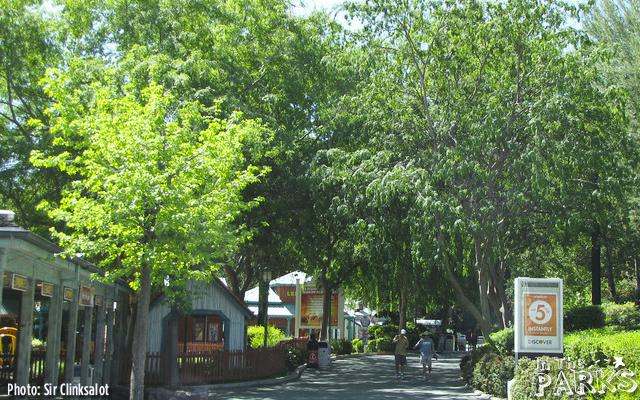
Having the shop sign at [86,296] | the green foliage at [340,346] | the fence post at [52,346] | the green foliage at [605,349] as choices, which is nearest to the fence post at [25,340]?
the fence post at [52,346]

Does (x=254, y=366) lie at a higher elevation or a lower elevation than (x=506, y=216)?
lower

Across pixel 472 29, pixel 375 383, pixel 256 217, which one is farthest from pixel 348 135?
pixel 375 383

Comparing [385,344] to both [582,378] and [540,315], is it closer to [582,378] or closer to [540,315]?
[540,315]

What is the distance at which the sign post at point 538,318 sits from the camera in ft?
52.5

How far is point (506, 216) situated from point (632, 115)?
21.1 feet

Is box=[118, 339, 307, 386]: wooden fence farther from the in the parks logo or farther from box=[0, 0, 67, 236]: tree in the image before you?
the in the parks logo

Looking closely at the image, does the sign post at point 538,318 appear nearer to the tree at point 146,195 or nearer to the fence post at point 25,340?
the tree at point 146,195

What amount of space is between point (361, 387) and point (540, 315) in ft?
25.7

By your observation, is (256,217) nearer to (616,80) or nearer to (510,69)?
(510,69)

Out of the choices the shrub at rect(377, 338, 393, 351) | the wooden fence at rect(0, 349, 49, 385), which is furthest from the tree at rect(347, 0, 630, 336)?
the shrub at rect(377, 338, 393, 351)

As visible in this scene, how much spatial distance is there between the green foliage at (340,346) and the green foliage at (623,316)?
18354mm

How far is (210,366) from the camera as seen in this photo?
2144 cm

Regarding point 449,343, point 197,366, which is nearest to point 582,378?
point 197,366

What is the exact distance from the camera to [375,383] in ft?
77.0
